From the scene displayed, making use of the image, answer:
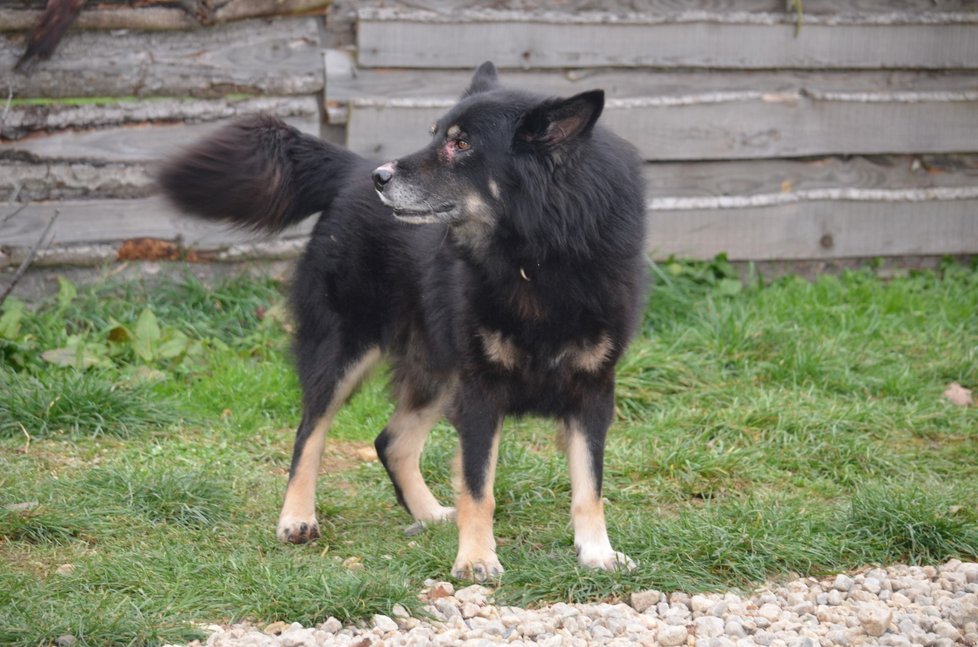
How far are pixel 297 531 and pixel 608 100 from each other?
150 inches

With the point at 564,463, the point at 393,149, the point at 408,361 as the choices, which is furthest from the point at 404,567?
the point at 393,149

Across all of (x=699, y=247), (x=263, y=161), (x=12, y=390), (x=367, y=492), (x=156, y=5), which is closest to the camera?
(x=263, y=161)

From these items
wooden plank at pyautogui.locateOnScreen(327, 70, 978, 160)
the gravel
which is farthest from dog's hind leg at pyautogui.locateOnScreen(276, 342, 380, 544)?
wooden plank at pyautogui.locateOnScreen(327, 70, 978, 160)

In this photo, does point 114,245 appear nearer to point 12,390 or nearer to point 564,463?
point 12,390

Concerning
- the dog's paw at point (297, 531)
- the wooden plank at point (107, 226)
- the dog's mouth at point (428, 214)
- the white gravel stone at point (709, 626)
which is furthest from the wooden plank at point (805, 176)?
the white gravel stone at point (709, 626)

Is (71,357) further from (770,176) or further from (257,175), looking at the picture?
(770,176)

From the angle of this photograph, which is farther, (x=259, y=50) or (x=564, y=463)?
(x=259, y=50)

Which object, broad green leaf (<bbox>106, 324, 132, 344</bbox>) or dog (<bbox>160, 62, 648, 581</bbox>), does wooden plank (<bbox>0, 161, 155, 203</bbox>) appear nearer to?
broad green leaf (<bbox>106, 324, 132, 344</bbox>)

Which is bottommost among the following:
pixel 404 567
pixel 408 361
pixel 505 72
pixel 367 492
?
pixel 367 492

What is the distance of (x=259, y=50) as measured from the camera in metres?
6.52

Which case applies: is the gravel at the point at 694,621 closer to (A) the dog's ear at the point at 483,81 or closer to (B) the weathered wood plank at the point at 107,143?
(A) the dog's ear at the point at 483,81

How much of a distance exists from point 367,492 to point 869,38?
4.68m

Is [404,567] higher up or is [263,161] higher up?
[263,161]

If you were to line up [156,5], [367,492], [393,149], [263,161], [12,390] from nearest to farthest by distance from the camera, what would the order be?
[263,161] < [367,492] < [12,390] < [156,5] < [393,149]
